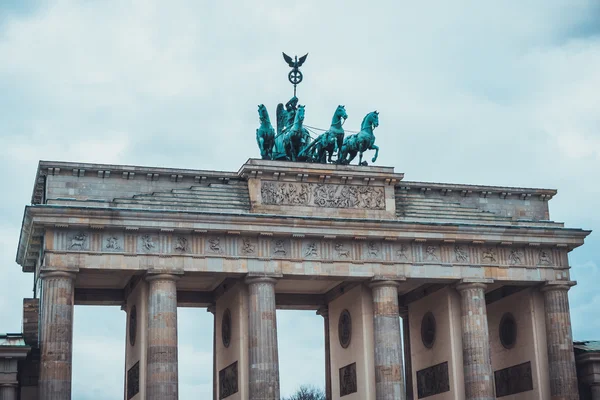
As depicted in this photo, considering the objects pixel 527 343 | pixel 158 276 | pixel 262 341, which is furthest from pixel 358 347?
pixel 158 276

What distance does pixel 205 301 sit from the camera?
154ft

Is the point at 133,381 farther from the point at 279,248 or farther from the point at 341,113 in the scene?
the point at 341,113

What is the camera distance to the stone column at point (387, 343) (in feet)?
136

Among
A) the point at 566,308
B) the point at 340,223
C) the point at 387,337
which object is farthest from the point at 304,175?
the point at 566,308

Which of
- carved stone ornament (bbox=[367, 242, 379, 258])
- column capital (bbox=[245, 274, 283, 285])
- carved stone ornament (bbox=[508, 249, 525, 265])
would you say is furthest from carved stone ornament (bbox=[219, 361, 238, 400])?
carved stone ornament (bbox=[508, 249, 525, 265])

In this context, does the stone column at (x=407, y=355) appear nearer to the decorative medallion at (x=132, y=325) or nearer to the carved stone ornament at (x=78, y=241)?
the decorative medallion at (x=132, y=325)

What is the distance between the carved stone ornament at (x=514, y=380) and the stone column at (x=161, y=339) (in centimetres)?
1719

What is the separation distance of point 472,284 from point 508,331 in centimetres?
534

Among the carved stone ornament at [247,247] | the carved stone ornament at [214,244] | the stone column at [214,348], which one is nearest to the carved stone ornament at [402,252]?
the carved stone ornament at [247,247]

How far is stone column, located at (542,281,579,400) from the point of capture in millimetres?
43469

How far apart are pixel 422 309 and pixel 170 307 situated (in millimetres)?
14191

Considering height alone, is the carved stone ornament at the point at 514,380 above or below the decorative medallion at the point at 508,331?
below

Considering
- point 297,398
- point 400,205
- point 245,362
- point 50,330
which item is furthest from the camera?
point 297,398

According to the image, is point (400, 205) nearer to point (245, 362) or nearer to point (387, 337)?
point (387, 337)
